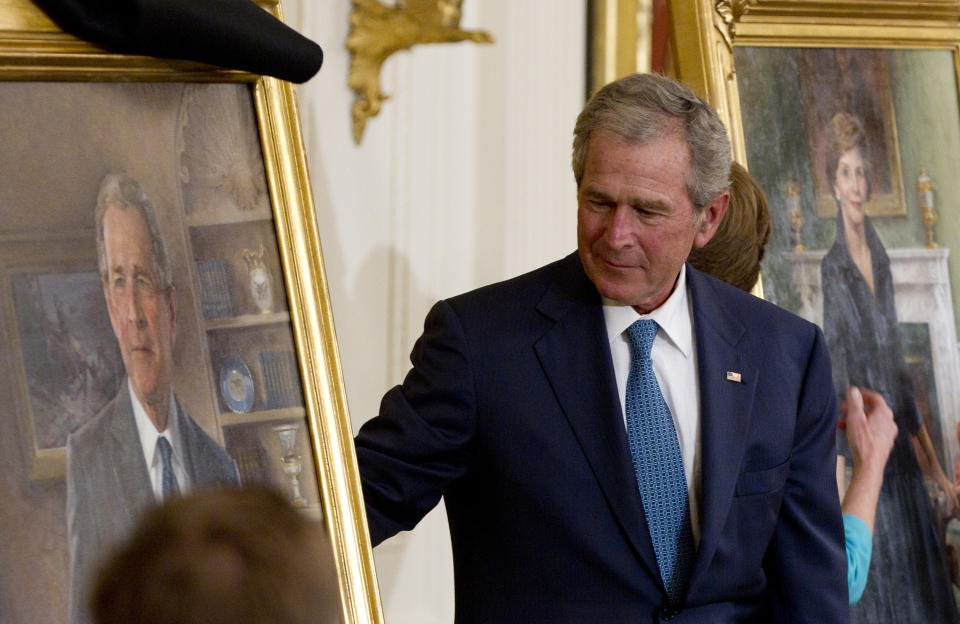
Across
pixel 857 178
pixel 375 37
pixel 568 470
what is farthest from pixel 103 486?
pixel 857 178

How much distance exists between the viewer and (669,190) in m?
2.31

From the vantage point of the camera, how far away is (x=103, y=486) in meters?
1.84

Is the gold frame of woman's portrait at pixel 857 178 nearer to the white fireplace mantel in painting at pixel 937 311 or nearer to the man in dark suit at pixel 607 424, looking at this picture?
the white fireplace mantel in painting at pixel 937 311

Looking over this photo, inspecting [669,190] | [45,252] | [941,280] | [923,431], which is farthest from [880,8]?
[45,252]

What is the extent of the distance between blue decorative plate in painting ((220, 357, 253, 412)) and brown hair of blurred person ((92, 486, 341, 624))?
102cm

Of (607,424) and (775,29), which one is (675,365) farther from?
(775,29)

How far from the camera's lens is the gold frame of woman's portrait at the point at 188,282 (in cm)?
179

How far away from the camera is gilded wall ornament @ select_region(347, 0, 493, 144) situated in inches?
139

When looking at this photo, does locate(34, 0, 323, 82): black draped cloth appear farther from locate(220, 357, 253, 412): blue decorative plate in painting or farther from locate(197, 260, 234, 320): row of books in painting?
locate(220, 357, 253, 412): blue decorative plate in painting

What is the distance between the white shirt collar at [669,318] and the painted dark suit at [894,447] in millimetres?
979

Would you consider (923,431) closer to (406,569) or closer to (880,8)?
(880,8)

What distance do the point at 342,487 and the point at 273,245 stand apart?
41 centimetres

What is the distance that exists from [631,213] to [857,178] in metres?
1.37

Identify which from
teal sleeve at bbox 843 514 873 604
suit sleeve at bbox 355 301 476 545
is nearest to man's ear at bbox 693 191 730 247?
suit sleeve at bbox 355 301 476 545
